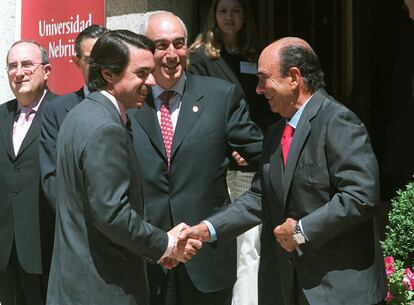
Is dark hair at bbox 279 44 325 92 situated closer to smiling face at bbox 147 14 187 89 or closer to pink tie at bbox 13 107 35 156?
smiling face at bbox 147 14 187 89

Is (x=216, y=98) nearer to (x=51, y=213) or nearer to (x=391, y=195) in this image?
(x=51, y=213)

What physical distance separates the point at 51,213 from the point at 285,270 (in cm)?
186

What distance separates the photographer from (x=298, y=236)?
4289mm

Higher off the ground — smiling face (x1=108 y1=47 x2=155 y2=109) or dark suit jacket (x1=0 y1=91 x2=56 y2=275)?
smiling face (x1=108 y1=47 x2=155 y2=109)

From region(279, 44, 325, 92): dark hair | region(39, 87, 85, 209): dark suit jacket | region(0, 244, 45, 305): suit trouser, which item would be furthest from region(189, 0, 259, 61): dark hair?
region(279, 44, 325, 92): dark hair

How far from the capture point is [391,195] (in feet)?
24.3

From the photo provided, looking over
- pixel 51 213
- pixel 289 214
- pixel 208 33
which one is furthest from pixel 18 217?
pixel 289 214

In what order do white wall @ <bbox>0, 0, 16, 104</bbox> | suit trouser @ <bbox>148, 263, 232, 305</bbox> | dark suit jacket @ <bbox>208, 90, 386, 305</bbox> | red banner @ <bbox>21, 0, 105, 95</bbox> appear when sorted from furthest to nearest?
white wall @ <bbox>0, 0, 16, 104</bbox>
red banner @ <bbox>21, 0, 105, 95</bbox>
suit trouser @ <bbox>148, 263, 232, 305</bbox>
dark suit jacket @ <bbox>208, 90, 386, 305</bbox>

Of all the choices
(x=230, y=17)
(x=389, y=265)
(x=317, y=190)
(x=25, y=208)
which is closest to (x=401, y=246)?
(x=389, y=265)

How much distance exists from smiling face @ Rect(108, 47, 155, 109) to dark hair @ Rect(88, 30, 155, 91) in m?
0.02

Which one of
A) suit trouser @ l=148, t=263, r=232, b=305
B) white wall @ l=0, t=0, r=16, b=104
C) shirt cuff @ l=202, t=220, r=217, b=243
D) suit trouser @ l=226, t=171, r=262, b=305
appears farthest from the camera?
white wall @ l=0, t=0, r=16, b=104

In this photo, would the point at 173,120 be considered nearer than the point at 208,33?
Yes

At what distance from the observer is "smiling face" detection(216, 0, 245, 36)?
6312 mm

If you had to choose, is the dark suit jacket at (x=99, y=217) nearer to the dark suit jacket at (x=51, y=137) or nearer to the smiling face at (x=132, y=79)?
the smiling face at (x=132, y=79)
